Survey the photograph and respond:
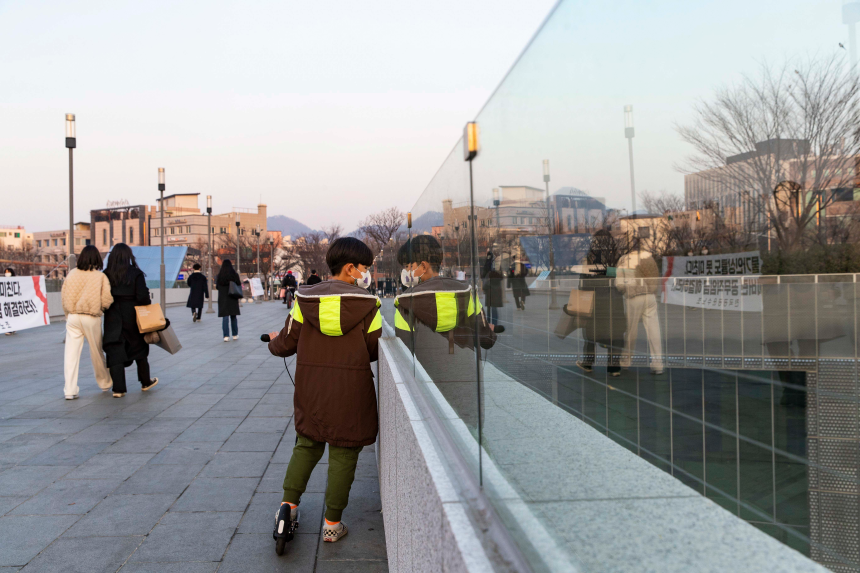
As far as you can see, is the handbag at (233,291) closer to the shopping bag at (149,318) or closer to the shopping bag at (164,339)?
the shopping bag at (164,339)

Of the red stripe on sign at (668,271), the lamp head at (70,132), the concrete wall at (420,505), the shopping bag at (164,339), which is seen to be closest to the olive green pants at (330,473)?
the concrete wall at (420,505)

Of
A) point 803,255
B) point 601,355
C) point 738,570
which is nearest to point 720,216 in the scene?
point 803,255

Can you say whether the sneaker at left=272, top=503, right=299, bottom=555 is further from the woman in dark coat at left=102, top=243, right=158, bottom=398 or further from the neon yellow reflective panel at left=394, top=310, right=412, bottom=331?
the woman in dark coat at left=102, top=243, right=158, bottom=398

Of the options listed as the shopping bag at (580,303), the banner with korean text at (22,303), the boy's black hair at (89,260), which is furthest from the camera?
the banner with korean text at (22,303)

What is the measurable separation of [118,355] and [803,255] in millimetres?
7687

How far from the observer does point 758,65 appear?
1.02 meters

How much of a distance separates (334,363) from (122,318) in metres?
5.33

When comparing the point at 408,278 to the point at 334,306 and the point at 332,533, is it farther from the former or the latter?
the point at 332,533

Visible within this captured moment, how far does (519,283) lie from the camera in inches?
67.4

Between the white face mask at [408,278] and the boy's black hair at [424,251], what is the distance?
2.7 inches

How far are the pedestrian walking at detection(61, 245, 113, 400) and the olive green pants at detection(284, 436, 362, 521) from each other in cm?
506

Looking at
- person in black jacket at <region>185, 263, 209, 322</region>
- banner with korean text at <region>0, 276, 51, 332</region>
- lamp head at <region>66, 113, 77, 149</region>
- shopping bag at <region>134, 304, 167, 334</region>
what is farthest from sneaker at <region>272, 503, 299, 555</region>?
person in black jacket at <region>185, 263, 209, 322</region>

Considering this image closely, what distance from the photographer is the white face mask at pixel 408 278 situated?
11.5ft

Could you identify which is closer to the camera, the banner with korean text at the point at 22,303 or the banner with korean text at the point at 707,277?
the banner with korean text at the point at 707,277
